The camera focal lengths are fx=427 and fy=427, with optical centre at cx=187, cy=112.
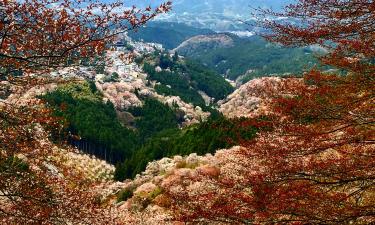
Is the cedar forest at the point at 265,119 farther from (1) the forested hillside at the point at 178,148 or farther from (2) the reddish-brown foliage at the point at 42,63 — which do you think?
(1) the forested hillside at the point at 178,148

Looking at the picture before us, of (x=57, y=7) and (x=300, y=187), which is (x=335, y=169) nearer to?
(x=300, y=187)

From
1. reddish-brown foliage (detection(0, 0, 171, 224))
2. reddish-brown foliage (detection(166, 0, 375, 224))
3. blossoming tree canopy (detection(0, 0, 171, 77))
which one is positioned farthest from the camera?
reddish-brown foliage (detection(0, 0, 171, 224))

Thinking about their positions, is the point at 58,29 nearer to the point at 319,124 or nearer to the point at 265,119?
the point at 265,119

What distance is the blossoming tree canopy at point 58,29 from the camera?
12016 mm

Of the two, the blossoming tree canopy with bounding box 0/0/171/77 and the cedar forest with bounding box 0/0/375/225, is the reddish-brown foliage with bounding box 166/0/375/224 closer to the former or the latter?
the cedar forest with bounding box 0/0/375/225

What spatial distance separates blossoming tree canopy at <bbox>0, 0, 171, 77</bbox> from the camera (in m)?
12.0

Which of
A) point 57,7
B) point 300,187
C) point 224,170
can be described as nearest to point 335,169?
point 300,187

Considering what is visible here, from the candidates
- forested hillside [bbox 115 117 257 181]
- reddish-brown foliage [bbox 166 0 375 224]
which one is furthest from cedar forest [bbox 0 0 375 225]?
forested hillside [bbox 115 117 257 181]

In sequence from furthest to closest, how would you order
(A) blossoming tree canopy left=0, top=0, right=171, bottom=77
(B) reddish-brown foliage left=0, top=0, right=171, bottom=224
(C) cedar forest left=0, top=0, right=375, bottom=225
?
(B) reddish-brown foliage left=0, top=0, right=171, bottom=224, (A) blossoming tree canopy left=0, top=0, right=171, bottom=77, (C) cedar forest left=0, top=0, right=375, bottom=225

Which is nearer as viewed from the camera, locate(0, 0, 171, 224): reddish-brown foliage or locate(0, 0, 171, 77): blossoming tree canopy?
locate(0, 0, 171, 77): blossoming tree canopy

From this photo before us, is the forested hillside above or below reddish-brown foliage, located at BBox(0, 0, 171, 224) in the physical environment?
below

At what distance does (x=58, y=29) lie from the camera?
40.0ft

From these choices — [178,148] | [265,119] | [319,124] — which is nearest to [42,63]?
[265,119]

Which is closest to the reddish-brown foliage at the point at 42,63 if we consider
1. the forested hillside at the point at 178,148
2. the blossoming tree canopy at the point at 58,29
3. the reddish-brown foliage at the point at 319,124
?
the blossoming tree canopy at the point at 58,29
